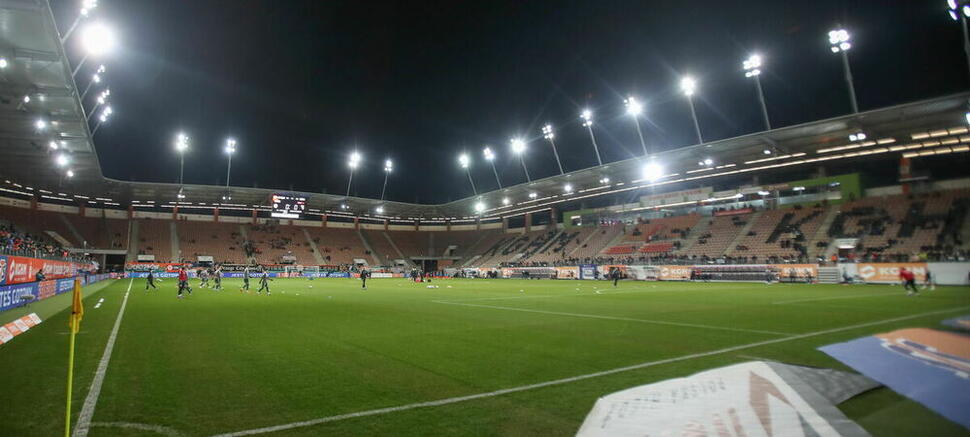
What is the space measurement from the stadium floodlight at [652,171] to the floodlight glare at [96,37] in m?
42.0

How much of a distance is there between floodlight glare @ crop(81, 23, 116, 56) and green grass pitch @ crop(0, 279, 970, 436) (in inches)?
530

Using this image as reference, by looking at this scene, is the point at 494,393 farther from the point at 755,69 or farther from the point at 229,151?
the point at 229,151

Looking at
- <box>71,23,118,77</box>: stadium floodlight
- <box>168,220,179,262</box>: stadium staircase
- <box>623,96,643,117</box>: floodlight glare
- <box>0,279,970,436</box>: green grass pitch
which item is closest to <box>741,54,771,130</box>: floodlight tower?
<box>623,96,643,117</box>: floodlight glare

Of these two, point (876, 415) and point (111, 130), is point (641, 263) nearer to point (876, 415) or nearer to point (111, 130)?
point (876, 415)

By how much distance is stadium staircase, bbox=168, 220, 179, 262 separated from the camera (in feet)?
190

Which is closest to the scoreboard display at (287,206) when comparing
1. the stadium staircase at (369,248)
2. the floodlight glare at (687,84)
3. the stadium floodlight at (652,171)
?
the stadium staircase at (369,248)

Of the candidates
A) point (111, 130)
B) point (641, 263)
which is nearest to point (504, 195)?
point (641, 263)

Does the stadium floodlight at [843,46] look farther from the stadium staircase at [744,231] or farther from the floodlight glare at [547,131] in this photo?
the floodlight glare at [547,131]

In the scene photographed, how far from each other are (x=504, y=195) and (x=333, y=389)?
5916 centimetres

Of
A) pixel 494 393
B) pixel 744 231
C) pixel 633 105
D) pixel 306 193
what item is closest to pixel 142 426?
pixel 494 393

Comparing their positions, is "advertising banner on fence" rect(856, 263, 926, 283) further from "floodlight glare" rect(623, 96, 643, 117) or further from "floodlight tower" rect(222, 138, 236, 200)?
"floodlight tower" rect(222, 138, 236, 200)

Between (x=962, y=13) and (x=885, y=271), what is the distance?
17943mm

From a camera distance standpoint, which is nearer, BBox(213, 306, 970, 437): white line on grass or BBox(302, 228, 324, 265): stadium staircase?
BBox(213, 306, 970, 437): white line on grass

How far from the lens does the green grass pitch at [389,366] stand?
4250mm
